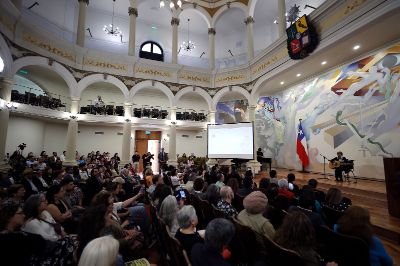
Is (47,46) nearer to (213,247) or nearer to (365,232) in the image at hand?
(213,247)

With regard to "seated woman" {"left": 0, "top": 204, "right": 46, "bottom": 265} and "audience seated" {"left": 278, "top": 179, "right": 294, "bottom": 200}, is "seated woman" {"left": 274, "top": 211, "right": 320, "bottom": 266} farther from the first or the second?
"seated woman" {"left": 0, "top": 204, "right": 46, "bottom": 265}

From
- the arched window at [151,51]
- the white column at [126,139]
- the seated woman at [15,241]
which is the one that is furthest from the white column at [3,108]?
the arched window at [151,51]

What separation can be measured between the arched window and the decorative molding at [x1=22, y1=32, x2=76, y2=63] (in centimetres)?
592

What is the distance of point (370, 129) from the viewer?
714 cm

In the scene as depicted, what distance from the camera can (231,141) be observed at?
9266 mm

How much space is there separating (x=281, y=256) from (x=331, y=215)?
153 centimetres

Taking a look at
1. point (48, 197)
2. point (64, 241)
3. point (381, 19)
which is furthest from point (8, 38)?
point (381, 19)

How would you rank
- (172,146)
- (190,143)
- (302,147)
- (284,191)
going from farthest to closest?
(190,143)
(172,146)
(302,147)
(284,191)

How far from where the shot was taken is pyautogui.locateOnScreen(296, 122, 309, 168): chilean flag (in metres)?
9.74

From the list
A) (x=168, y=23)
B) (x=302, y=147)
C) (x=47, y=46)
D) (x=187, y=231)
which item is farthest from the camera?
(x=168, y=23)

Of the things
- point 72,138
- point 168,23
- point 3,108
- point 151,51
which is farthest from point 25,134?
point 168,23

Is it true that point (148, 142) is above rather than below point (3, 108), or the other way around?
below

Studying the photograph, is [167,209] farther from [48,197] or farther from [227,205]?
[48,197]

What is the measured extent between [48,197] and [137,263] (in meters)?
1.71
